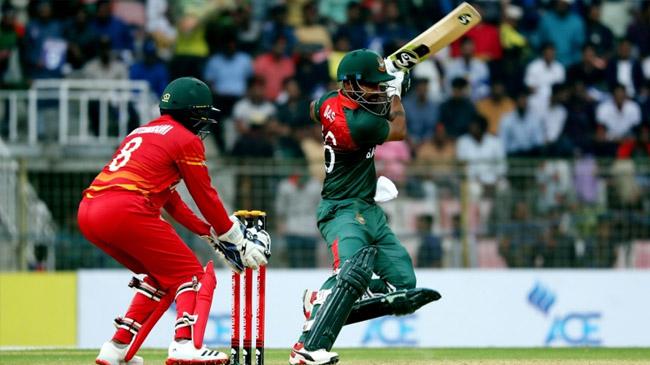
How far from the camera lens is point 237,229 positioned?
886cm

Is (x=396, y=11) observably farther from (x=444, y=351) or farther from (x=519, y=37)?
(x=444, y=351)

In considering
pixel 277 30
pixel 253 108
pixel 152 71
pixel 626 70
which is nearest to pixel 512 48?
pixel 626 70

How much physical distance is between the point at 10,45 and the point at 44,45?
1.53ft

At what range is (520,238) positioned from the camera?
50.3 feet

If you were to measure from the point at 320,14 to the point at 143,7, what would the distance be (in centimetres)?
247

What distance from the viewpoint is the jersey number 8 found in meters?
8.91

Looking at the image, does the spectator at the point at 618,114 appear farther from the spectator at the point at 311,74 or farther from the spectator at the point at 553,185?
the spectator at the point at 311,74

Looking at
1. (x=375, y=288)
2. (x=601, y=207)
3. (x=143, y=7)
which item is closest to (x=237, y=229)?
(x=375, y=288)

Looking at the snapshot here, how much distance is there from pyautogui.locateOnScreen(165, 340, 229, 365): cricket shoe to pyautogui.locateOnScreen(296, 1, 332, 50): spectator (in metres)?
10.2

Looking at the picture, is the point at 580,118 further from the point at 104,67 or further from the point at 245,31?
the point at 104,67

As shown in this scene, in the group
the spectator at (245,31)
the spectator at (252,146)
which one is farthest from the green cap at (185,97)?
the spectator at (245,31)

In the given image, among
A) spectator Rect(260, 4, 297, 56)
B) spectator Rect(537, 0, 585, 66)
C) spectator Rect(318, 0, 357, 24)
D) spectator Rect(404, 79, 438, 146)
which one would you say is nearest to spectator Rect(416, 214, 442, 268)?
spectator Rect(404, 79, 438, 146)

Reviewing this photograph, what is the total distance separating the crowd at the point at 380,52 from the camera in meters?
17.5

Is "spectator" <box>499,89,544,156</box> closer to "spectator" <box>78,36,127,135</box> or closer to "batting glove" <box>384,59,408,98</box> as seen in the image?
"spectator" <box>78,36,127,135</box>
